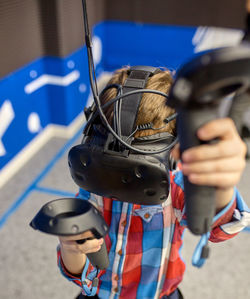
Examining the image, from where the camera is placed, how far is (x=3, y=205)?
212 cm

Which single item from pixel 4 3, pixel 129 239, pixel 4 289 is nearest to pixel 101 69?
pixel 4 3

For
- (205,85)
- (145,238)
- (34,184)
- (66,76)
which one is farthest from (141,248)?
(66,76)

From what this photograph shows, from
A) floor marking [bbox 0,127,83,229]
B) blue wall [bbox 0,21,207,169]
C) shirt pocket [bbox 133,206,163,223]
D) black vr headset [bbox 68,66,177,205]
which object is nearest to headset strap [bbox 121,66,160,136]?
black vr headset [bbox 68,66,177,205]

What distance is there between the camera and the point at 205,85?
1.05 feet

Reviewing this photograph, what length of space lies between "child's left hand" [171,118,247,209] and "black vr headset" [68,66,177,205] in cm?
16

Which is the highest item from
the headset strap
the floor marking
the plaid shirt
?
the headset strap

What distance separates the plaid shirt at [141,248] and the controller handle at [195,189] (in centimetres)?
31

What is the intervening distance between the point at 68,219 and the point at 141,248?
1.41 ft

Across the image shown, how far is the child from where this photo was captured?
625 mm

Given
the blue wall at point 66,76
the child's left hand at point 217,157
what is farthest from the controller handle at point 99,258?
the blue wall at point 66,76

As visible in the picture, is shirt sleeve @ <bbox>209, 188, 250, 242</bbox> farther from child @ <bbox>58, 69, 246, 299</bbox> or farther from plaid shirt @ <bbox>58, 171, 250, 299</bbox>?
plaid shirt @ <bbox>58, 171, 250, 299</bbox>

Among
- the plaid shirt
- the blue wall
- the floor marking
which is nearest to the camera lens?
the plaid shirt

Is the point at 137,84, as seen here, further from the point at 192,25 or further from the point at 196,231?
the point at 192,25

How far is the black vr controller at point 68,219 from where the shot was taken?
0.50m
